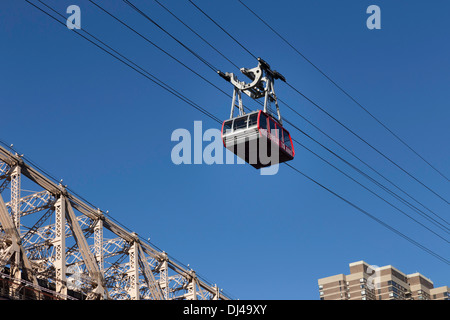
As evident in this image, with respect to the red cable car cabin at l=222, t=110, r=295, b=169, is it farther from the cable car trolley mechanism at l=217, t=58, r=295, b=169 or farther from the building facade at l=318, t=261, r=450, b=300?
the building facade at l=318, t=261, r=450, b=300

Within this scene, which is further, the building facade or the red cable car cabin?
the building facade

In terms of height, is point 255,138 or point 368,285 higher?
point 368,285

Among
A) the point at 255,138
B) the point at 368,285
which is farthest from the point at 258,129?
the point at 368,285

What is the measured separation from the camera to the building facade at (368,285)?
17900cm

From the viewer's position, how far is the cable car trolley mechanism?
40.3m

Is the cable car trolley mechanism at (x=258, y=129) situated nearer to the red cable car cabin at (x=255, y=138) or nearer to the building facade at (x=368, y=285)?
the red cable car cabin at (x=255, y=138)

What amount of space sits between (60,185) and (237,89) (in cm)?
2619

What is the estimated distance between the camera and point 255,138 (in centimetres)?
4000

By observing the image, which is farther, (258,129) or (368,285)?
(368,285)

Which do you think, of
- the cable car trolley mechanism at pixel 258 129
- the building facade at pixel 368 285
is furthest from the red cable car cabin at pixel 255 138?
the building facade at pixel 368 285

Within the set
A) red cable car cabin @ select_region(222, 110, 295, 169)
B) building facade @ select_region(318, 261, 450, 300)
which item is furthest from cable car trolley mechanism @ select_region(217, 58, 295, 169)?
building facade @ select_region(318, 261, 450, 300)

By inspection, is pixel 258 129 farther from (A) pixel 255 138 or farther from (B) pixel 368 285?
(B) pixel 368 285

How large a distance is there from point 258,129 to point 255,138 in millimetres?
530
